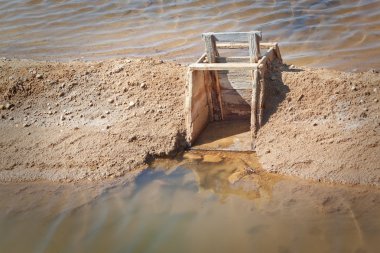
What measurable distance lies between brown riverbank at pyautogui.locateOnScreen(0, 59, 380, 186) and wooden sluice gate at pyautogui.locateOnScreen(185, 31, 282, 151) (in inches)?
8.6

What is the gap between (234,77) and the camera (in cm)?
550

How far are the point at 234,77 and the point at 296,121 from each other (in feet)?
3.19

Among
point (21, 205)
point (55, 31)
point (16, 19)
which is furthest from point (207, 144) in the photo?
point (16, 19)

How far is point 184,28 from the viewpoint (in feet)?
29.9

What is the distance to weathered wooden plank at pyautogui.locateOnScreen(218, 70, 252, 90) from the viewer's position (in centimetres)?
544

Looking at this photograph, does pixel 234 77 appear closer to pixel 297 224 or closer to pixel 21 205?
pixel 297 224

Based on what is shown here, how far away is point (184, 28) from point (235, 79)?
12.9ft

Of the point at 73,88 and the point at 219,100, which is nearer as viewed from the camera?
the point at 219,100

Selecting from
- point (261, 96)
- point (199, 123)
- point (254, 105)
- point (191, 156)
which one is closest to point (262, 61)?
point (261, 96)

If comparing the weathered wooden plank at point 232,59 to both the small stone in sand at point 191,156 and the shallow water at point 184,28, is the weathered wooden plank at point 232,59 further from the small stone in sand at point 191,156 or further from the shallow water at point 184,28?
the shallow water at point 184,28

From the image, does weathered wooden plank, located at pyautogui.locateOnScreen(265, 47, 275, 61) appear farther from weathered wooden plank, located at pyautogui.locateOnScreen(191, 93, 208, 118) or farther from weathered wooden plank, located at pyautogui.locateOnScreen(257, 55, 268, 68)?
weathered wooden plank, located at pyautogui.locateOnScreen(191, 93, 208, 118)

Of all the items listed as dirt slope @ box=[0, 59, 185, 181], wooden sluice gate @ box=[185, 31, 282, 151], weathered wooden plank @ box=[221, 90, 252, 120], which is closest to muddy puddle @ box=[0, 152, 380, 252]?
dirt slope @ box=[0, 59, 185, 181]

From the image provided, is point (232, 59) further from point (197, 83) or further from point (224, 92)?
point (197, 83)

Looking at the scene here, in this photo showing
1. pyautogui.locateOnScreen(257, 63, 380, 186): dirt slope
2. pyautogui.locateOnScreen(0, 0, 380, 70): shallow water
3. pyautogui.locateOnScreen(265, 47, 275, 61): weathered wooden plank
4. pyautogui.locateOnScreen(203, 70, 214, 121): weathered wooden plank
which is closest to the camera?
pyautogui.locateOnScreen(257, 63, 380, 186): dirt slope
